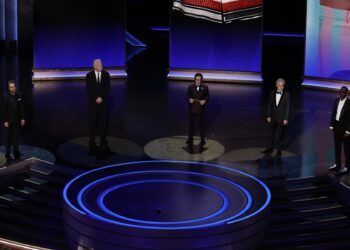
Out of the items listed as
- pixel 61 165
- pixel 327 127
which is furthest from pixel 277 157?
pixel 61 165

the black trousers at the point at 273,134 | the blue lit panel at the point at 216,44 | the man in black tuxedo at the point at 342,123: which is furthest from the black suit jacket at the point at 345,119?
the blue lit panel at the point at 216,44

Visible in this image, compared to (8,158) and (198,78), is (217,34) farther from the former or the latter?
(8,158)

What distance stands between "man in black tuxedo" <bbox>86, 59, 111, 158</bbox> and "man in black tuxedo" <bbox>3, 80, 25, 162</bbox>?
44.8 inches

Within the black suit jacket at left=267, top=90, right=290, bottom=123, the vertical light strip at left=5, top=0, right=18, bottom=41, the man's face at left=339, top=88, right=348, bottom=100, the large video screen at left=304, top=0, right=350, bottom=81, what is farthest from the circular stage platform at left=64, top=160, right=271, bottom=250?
the vertical light strip at left=5, top=0, right=18, bottom=41

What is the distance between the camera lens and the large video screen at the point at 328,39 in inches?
597

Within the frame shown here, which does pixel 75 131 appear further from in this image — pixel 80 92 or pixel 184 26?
pixel 184 26

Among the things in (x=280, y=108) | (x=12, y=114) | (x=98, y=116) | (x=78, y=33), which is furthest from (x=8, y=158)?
(x=78, y=33)

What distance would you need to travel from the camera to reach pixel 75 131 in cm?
1205

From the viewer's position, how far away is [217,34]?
16750mm

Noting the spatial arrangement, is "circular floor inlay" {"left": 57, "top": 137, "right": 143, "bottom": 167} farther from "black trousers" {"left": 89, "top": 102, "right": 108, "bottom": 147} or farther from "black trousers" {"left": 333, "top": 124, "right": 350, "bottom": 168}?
"black trousers" {"left": 333, "top": 124, "right": 350, "bottom": 168}

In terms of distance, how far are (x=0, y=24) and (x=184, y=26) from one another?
22.3 ft

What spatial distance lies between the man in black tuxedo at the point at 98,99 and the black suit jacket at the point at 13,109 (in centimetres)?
113

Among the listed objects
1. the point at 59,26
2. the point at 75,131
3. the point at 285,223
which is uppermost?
the point at 59,26

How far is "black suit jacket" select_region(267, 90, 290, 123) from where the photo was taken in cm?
1030
